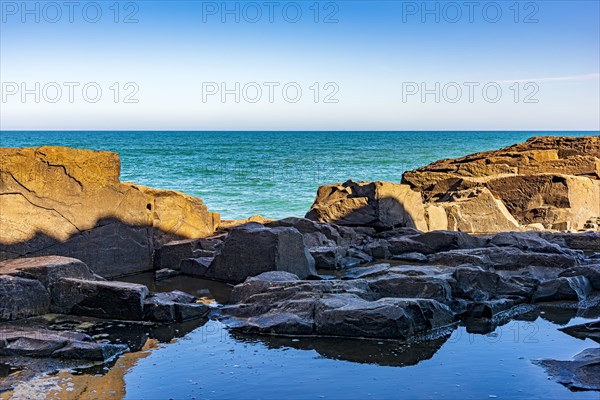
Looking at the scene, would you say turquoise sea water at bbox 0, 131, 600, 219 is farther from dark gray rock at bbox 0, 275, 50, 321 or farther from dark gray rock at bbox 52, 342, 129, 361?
dark gray rock at bbox 52, 342, 129, 361

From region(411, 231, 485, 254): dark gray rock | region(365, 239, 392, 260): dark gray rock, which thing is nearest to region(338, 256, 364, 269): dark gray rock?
region(365, 239, 392, 260): dark gray rock

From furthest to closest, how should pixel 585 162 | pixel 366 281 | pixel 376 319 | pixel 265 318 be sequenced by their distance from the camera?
pixel 585 162
pixel 366 281
pixel 265 318
pixel 376 319

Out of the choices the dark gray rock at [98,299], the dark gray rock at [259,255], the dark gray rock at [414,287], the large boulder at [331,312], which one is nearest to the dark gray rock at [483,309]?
the dark gray rock at [414,287]

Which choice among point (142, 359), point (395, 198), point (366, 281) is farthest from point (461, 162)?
point (142, 359)

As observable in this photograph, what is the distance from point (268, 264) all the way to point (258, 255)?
219mm

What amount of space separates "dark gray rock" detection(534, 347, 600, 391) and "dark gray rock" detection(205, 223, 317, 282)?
13.8 feet

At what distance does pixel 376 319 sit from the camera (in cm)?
679

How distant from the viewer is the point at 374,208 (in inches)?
563

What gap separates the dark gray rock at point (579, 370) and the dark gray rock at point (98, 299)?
13.4 ft

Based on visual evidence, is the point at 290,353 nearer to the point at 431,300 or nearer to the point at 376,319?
the point at 376,319

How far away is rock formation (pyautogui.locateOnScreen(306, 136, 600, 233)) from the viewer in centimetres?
1459

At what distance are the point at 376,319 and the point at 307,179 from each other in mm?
32137

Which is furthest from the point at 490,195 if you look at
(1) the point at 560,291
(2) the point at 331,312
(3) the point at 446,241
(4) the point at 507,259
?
(2) the point at 331,312

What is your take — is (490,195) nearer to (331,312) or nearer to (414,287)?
(414,287)
